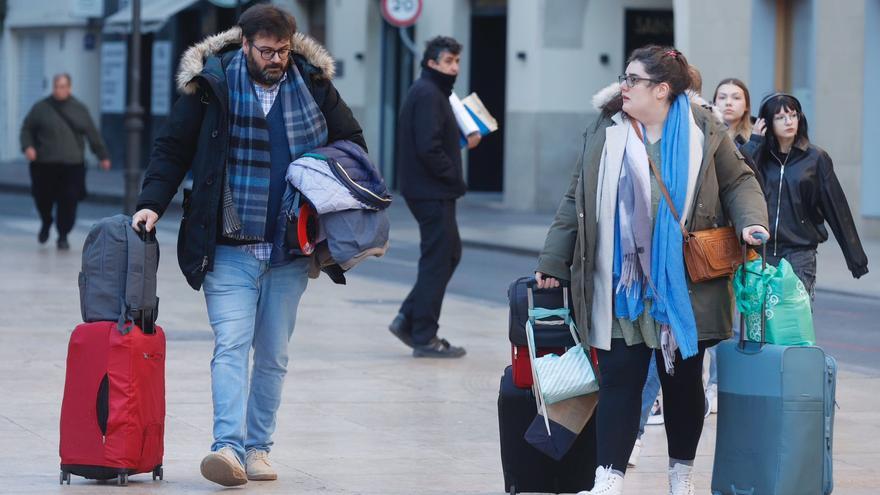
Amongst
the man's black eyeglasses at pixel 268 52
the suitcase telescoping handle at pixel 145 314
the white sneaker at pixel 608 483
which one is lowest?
the white sneaker at pixel 608 483

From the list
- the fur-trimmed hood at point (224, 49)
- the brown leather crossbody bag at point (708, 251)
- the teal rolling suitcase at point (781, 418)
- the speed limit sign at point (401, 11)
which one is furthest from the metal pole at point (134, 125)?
the teal rolling suitcase at point (781, 418)

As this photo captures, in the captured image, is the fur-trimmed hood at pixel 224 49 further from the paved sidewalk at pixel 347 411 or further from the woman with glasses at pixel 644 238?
the paved sidewalk at pixel 347 411

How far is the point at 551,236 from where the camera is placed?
6.39 metres

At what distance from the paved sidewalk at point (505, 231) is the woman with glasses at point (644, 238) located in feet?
31.2

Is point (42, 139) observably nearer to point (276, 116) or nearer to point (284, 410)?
point (284, 410)

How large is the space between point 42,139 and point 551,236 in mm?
13217

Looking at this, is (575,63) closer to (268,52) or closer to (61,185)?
(61,185)

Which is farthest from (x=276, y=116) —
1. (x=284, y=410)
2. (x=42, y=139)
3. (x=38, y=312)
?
(x=42, y=139)

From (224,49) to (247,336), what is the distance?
111 cm

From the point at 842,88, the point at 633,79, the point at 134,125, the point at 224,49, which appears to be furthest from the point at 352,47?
the point at 633,79

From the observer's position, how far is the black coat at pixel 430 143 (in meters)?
10.8

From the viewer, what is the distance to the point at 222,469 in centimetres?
671

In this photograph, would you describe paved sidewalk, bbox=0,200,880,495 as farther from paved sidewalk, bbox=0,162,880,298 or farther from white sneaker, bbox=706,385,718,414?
paved sidewalk, bbox=0,162,880,298

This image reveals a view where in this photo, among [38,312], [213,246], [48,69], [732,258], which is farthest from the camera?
[48,69]
